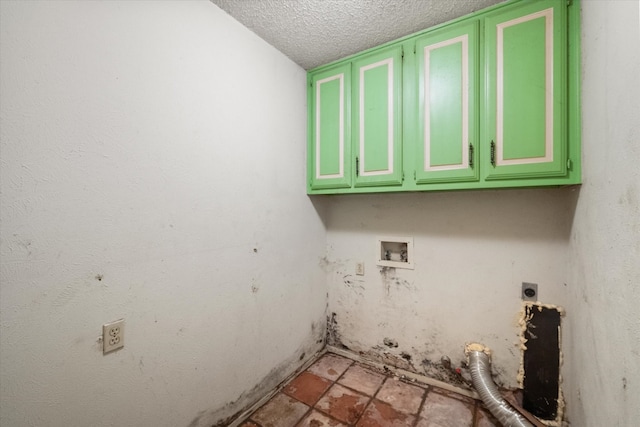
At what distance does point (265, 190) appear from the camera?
1698mm

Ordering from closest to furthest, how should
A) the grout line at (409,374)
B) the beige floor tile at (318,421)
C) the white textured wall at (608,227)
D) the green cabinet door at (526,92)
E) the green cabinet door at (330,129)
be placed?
the white textured wall at (608,227) < the green cabinet door at (526,92) < the beige floor tile at (318,421) < the grout line at (409,374) < the green cabinet door at (330,129)

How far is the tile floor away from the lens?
1486 mm

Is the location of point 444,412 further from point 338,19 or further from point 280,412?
point 338,19

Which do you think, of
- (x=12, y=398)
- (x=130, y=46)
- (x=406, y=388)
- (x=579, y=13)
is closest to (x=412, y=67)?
(x=579, y=13)

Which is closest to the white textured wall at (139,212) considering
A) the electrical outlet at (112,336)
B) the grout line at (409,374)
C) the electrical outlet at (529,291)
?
the electrical outlet at (112,336)

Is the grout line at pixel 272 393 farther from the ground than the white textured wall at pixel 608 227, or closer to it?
closer to it

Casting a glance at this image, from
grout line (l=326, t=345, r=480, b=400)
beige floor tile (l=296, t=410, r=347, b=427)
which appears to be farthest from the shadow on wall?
beige floor tile (l=296, t=410, r=347, b=427)

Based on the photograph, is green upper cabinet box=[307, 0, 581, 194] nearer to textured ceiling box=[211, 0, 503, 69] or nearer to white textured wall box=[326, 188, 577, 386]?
textured ceiling box=[211, 0, 503, 69]

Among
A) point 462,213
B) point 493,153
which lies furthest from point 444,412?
point 493,153

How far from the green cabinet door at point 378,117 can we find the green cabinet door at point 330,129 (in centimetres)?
7

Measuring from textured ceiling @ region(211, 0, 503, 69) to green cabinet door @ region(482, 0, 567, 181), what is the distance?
0.66 ft

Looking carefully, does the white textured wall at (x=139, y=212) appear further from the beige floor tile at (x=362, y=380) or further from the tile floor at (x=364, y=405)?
the beige floor tile at (x=362, y=380)

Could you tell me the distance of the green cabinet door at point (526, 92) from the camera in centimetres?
125

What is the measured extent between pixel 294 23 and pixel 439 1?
0.79m
